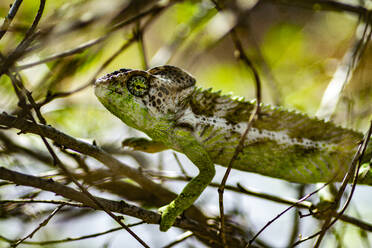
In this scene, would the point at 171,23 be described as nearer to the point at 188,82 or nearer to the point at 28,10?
the point at 28,10

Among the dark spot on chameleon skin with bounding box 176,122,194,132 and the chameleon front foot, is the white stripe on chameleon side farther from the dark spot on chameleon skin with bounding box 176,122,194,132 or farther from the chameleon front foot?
the chameleon front foot

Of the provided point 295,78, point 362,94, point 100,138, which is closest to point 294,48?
point 295,78

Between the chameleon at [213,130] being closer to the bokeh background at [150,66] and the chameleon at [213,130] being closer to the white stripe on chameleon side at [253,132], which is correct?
the white stripe on chameleon side at [253,132]

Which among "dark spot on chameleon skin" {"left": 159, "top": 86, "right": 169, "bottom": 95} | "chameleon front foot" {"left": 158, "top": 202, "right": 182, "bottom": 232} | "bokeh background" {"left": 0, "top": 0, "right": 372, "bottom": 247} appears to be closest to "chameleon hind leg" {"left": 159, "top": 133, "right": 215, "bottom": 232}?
"chameleon front foot" {"left": 158, "top": 202, "right": 182, "bottom": 232}

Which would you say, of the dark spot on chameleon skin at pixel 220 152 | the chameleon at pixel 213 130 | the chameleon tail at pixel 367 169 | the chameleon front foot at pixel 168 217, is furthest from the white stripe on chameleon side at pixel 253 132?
the chameleon front foot at pixel 168 217

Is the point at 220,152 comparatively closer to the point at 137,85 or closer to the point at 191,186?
the point at 191,186

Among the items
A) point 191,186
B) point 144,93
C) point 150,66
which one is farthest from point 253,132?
point 150,66
